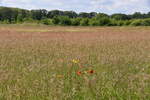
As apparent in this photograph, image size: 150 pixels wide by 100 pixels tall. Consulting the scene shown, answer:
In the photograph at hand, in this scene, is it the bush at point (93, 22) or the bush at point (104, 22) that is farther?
the bush at point (104, 22)

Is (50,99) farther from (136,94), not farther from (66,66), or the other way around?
(66,66)

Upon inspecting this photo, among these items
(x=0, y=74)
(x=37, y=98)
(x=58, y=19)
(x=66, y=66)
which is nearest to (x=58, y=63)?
(x=66, y=66)

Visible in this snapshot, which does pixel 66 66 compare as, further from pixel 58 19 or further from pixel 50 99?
pixel 58 19

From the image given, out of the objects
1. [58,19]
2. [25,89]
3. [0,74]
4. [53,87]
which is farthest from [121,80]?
[58,19]

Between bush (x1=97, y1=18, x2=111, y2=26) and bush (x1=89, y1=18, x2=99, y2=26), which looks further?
bush (x1=97, y1=18, x2=111, y2=26)

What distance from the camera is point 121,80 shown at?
13.3 ft

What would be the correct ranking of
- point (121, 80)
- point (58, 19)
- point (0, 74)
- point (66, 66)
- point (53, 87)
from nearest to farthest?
point (53, 87), point (121, 80), point (0, 74), point (66, 66), point (58, 19)

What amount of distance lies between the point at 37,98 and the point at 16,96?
21 cm

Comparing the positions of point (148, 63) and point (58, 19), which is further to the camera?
point (58, 19)

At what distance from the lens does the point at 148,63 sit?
18.6ft

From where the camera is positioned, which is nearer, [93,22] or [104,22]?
[104,22]

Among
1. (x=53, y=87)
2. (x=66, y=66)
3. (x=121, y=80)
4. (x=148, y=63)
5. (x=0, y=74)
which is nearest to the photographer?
(x=53, y=87)

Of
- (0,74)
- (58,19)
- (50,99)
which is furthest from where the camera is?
(58,19)

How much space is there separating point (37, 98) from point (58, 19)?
85482 millimetres
